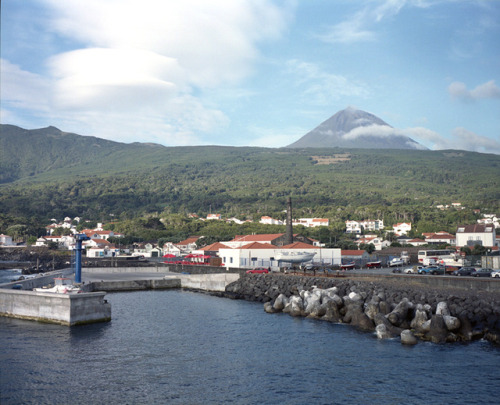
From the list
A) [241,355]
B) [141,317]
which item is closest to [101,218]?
[141,317]

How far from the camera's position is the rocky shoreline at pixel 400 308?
76.8ft

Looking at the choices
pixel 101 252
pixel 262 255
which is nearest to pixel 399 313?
pixel 262 255

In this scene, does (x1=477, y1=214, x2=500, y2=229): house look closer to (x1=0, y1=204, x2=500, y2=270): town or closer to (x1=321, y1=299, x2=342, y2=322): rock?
(x1=0, y1=204, x2=500, y2=270): town

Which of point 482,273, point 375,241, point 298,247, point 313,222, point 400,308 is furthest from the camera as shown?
point 313,222

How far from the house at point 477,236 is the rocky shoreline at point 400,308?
1964 inches

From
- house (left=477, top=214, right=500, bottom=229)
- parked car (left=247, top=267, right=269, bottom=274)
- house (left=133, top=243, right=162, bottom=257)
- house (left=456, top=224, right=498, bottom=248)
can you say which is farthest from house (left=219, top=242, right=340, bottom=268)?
house (left=477, top=214, right=500, bottom=229)

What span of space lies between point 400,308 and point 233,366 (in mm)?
10388

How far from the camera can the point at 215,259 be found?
62.1 meters

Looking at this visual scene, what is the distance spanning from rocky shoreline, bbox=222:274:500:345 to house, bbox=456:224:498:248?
49.9 m

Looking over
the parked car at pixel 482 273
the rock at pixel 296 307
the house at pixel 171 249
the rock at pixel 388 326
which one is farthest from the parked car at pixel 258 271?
the house at pixel 171 249

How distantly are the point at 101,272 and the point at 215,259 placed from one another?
1494 cm

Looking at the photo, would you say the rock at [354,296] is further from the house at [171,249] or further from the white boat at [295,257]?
the house at [171,249]

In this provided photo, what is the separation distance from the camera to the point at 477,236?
80.6m

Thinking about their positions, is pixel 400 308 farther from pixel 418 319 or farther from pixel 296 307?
pixel 296 307
